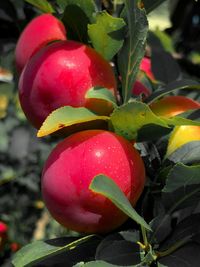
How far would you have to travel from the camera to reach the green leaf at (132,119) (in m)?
0.80

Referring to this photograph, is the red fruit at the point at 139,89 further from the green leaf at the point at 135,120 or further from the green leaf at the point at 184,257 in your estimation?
the green leaf at the point at 184,257

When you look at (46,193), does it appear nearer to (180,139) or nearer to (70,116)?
(70,116)

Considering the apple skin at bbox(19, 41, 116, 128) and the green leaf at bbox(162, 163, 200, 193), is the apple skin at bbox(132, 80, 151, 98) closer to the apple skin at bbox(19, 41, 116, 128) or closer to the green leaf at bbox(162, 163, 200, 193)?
the apple skin at bbox(19, 41, 116, 128)

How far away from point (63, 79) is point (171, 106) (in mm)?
196

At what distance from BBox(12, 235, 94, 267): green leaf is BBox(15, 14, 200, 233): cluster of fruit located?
29 mm

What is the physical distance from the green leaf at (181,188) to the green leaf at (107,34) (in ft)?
0.75

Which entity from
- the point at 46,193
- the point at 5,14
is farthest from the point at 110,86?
the point at 5,14

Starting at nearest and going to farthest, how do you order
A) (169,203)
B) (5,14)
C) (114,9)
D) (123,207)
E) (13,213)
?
(123,207), (169,203), (114,9), (5,14), (13,213)

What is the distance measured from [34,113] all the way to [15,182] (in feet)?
7.01

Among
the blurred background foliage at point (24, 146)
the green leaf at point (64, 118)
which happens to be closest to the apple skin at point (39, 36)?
the green leaf at point (64, 118)

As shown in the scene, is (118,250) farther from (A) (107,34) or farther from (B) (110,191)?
(A) (107,34)

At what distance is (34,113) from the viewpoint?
88cm

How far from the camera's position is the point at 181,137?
912mm

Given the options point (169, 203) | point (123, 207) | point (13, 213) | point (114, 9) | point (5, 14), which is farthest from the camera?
point (13, 213)
